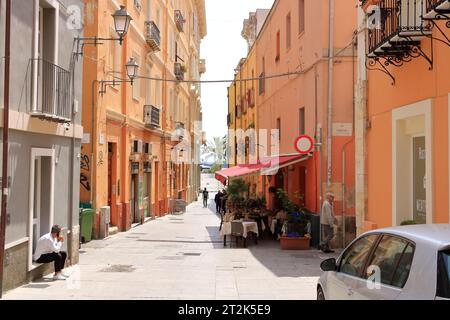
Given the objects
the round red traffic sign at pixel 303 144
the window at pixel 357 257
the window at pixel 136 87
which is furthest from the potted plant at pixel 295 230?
the window at pixel 357 257

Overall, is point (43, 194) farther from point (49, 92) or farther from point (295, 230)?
point (295, 230)

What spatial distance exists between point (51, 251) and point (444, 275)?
318 inches

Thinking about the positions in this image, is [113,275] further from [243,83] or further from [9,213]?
[243,83]

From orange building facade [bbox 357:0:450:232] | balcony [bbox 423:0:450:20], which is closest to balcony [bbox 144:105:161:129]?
orange building facade [bbox 357:0:450:232]

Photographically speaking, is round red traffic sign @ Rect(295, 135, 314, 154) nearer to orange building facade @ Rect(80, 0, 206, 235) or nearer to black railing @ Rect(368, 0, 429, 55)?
black railing @ Rect(368, 0, 429, 55)

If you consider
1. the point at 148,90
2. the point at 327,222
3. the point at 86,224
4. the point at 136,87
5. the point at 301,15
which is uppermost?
the point at 301,15

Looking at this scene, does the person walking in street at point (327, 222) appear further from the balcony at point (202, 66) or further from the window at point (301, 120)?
the balcony at point (202, 66)

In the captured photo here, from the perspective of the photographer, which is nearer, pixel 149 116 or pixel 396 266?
pixel 396 266

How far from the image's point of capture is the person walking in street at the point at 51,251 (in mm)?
Answer: 10148

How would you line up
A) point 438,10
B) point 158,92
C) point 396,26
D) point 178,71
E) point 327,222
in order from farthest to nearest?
point 178,71 < point 158,92 < point 327,222 < point 396,26 < point 438,10

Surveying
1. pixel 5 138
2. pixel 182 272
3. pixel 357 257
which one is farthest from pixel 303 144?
pixel 357 257

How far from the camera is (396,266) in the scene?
449cm

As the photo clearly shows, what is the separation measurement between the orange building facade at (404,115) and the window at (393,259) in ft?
12.7
